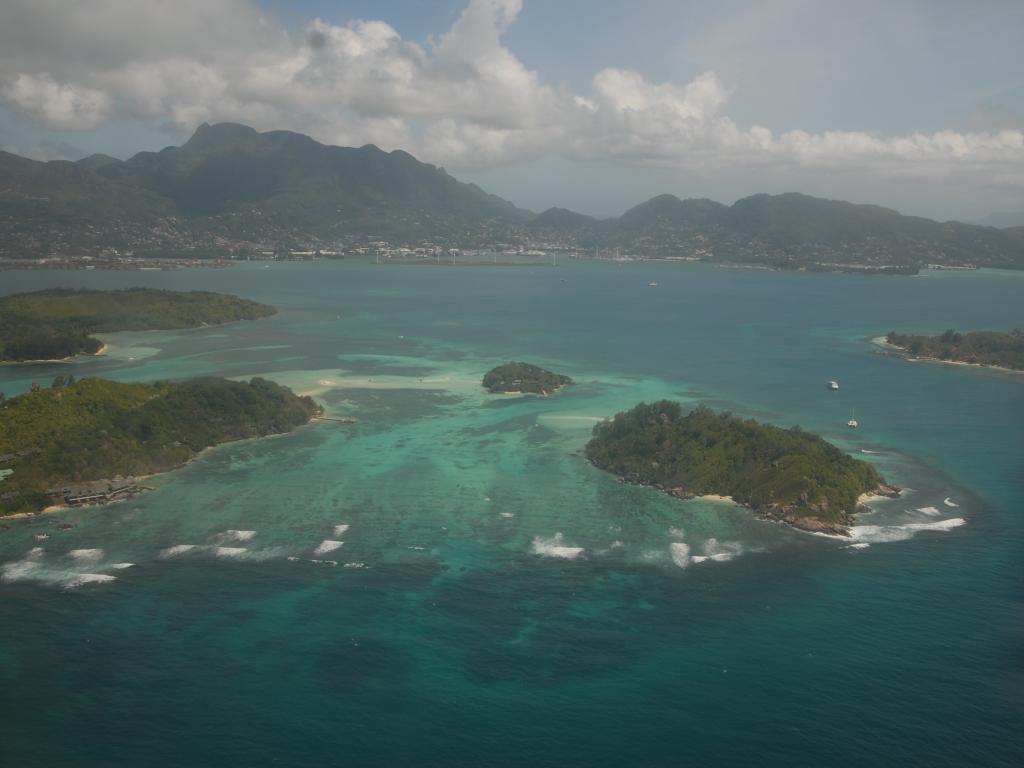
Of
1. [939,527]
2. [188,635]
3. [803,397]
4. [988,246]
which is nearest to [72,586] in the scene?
[188,635]

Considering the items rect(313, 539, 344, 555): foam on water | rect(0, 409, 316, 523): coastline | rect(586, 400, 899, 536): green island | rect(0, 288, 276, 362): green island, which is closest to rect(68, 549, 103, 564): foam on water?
rect(0, 409, 316, 523): coastline

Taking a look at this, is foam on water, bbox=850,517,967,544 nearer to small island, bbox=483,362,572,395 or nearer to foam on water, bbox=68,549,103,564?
small island, bbox=483,362,572,395

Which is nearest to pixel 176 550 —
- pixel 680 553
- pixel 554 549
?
pixel 554 549

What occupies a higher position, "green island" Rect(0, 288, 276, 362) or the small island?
"green island" Rect(0, 288, 276, 362)

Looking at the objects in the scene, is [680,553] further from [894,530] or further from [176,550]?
[176,550]

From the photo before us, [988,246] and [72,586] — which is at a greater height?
[988,246]

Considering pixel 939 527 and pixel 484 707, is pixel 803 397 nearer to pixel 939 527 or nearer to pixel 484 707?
pixel 939 527

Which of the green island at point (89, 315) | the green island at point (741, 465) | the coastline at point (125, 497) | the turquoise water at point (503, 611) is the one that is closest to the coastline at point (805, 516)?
the green island at point (741, 465)
